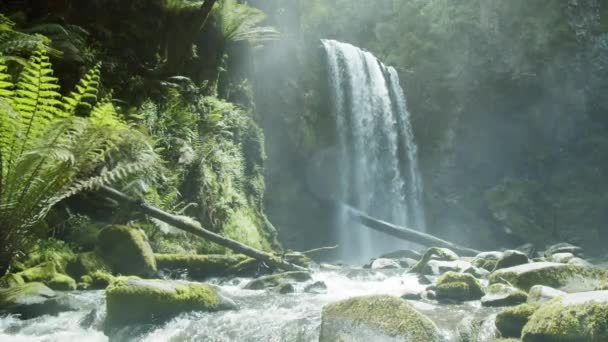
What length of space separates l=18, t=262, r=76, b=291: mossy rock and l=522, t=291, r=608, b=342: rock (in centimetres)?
440

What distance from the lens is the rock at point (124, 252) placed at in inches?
223

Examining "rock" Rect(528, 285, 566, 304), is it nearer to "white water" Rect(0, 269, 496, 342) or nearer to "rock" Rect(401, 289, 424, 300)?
"white water" Rect(0, 269, 496, 342)

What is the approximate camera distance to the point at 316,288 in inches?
247

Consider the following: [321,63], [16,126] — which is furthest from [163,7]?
[321,63]

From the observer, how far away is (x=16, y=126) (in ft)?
10.9

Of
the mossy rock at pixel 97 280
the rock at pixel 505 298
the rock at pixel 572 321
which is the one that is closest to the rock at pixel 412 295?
the rock at pixel 505 298

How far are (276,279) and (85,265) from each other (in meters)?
2.41

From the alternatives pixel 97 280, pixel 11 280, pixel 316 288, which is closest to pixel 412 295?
pixel 316 288

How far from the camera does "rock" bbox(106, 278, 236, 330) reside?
3.87 m

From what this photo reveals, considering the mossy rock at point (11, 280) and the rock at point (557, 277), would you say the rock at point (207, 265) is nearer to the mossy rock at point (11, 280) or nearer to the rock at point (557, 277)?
the mossy rock at point (11, 280)

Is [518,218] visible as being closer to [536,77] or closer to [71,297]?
[536,77]

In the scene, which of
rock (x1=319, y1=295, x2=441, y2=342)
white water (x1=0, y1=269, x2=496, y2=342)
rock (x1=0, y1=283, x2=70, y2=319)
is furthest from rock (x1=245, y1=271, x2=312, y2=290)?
rock (x1=319, y1=295, x2=441, y2=342)

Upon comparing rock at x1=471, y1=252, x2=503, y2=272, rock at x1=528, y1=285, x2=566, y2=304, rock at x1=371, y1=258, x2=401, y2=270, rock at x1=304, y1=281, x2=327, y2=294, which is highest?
rock at x1=528, y1=285, x2=566, y2=304

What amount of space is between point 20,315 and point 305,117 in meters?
13.1
